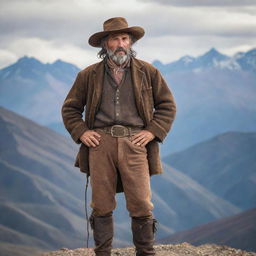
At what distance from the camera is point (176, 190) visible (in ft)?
479

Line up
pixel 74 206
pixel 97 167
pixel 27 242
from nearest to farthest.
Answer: pixel 97 167 → pixel 27 242 → pixel 74 206

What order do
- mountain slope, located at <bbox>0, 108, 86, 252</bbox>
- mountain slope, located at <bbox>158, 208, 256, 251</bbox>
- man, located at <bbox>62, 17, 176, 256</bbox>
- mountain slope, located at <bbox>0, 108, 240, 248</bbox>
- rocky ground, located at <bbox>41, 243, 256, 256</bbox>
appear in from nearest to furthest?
man, located at <bbox>62, 17, 176, 256</bbox> → rocky ground, located at <bbox>41, 243, 256, 256</bbox> → mountain slope, located at <bbox>158, 208, 256, 251</bbox> → mountain slope, located at <bbox>0, 108, 86, 252</bbox> → mountain slope, located at <bbox>0, 108, 240, 248</bbox>

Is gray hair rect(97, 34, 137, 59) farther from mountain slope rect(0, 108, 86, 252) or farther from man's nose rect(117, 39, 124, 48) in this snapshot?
mountain slope rect(0, 108, 86, 252)

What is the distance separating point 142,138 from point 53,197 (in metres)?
113

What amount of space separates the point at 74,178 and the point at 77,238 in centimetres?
3383

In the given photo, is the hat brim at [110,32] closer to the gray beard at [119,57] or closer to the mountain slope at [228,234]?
the gray beard at [119,57]

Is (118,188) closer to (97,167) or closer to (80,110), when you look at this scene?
(97,167)

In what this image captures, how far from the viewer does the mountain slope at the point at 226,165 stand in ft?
513

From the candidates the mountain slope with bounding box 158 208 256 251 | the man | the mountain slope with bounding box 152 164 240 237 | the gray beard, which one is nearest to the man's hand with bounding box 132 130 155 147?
the man

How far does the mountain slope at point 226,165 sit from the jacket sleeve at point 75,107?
148499 mm

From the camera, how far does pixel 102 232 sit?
516 centimetres

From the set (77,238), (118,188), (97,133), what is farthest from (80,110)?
(77,238)

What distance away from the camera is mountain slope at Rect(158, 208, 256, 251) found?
90681mm

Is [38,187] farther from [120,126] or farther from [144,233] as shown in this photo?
[120,126]
